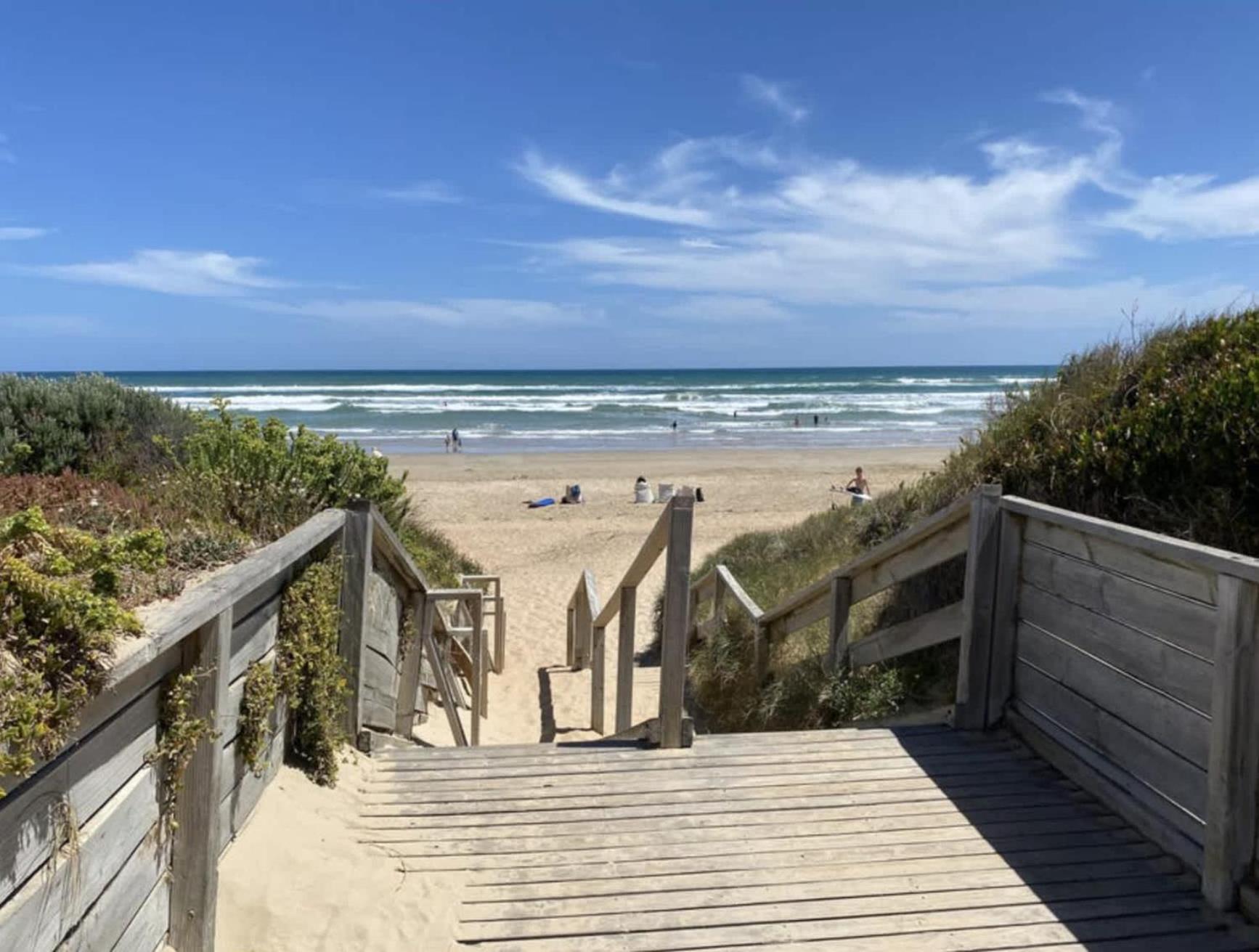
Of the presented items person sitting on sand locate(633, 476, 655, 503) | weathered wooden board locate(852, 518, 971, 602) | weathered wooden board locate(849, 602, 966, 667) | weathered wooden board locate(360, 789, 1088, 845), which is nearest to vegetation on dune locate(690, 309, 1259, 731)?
weathered wooden board locate(849, 602, 966, 667)

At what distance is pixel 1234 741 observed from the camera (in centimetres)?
276

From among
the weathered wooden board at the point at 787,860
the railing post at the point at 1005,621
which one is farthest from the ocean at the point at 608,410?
the weathered wooden board at the point at 787,860

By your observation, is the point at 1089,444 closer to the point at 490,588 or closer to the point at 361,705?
the point at 361,705

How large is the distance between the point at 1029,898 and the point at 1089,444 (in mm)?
3026

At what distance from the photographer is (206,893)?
7.85 feet

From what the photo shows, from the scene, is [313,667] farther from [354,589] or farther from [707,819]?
[707,819]

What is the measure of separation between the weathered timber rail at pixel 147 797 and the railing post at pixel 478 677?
369cm

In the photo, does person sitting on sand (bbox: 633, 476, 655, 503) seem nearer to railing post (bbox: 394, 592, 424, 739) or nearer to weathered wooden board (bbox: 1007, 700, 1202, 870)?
railing post (bbox: 394, 592, 424, 739)

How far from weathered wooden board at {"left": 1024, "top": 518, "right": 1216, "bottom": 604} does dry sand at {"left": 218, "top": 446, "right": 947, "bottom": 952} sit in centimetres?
260

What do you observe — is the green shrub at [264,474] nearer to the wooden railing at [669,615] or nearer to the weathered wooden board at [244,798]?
the weathered wooden board at [244,798]

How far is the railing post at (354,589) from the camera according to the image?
12.6ft

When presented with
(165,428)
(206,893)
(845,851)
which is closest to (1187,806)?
(845,851)

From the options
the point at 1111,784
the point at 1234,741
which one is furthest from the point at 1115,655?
the point at 1234,741

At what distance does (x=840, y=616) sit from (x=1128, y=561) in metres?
2.27
